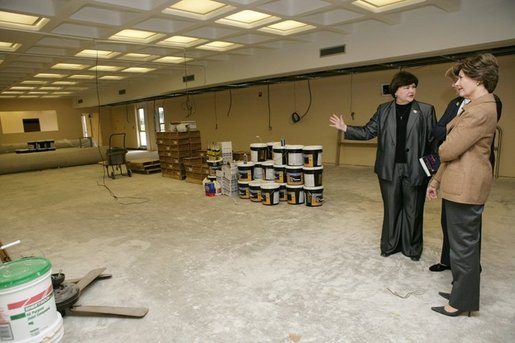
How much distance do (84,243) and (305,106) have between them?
→ 6.50 m

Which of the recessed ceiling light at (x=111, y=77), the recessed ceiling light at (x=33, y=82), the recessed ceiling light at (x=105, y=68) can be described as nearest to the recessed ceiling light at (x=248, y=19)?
the recessed ceiling light at (x=105, y=68)

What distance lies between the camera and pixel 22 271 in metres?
1.75

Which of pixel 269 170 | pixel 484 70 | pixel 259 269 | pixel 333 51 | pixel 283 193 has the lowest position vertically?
pixel 259 269

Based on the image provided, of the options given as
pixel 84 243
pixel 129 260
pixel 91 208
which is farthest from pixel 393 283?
pixel 91 208

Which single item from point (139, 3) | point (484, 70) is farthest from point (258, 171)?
point (484, 70)

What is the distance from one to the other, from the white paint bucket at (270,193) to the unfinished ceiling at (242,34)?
7.80ft

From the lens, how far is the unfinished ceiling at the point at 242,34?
14.0 ft

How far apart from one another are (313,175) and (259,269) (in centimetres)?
213

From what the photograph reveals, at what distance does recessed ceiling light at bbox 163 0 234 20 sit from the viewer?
166 inches

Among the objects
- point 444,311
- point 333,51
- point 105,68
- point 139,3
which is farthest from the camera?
point 105,68

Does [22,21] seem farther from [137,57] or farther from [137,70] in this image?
[137,70]

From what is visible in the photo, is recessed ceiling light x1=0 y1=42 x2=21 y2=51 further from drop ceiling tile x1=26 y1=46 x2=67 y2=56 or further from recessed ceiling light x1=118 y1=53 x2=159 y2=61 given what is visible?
recessed ceiling light x1=118 y1=53 x2=159 y2=61

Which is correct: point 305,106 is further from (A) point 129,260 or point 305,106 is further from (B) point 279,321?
(B) point 279,321

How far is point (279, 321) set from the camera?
82.5 inches
